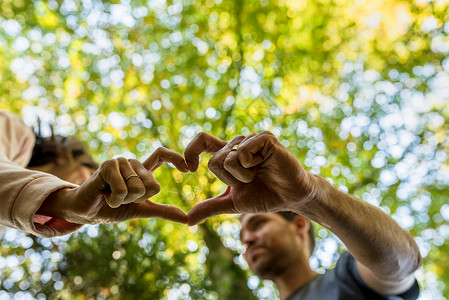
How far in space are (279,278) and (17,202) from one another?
2703 mm

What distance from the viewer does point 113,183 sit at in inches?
51.0

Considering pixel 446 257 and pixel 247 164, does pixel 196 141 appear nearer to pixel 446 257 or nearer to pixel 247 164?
pixel 247 164

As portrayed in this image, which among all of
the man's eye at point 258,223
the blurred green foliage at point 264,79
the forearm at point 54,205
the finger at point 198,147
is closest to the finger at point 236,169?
the finger at point 198,147

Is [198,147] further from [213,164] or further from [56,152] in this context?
[56,152]

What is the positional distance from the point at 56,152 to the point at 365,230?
2.21m

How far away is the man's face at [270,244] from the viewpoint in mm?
3473

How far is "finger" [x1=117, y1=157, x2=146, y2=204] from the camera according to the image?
130cm

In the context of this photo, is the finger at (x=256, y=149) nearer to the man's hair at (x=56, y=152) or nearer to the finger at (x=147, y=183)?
the finger at (x=147, y=183)

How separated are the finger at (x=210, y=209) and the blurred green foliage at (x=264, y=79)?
3.56 m

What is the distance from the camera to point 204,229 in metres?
4.45

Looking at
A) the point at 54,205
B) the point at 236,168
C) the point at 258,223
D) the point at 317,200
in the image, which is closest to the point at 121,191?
the point at 54,205

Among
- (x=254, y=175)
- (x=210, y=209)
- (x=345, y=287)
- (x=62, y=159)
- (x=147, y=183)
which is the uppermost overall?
(x=147, y=183)

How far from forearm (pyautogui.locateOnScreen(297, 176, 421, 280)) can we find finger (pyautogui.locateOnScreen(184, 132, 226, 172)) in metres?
0.48

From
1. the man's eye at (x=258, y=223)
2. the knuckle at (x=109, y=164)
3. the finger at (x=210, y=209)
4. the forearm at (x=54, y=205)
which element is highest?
the knuckle at (x=109, y=164)
